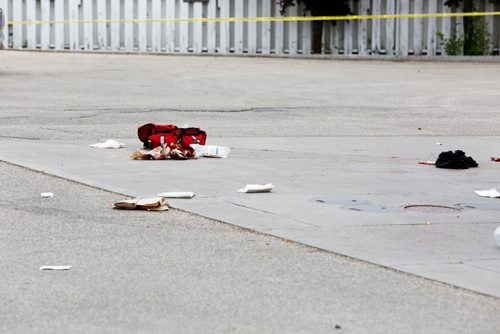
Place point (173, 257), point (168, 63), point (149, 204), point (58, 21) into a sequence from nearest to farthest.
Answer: point (173, 257) < point (149, 204) < point (168, 63) < point (58, 21)

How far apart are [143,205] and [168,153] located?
2907 millimetres

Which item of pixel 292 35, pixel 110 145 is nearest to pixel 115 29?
pixel 292 35

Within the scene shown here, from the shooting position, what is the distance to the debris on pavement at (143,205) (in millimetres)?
8492

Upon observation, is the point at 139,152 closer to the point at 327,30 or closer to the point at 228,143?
the point at 228,143

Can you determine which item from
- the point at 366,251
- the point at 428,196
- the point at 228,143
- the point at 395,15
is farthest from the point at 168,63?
the point at 366,251

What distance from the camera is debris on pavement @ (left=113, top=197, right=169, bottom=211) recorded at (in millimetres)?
8492

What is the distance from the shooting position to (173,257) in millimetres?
6820

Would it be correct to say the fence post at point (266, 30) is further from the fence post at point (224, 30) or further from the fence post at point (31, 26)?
the fence post at point (31, 26)

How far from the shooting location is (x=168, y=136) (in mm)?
11594

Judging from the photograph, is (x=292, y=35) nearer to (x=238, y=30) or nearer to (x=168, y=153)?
(x=238, y=30)

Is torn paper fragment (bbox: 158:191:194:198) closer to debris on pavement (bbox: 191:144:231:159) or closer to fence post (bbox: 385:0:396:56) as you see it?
debris on pavement (bbox: 191:144:231:159)

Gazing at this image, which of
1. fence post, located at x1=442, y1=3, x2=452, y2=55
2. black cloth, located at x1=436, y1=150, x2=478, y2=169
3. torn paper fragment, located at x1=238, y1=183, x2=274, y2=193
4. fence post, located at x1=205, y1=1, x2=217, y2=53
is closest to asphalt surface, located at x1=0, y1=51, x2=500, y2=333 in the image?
torn paper fragment, located at x1=238, y1=183, x2=274, y2=193

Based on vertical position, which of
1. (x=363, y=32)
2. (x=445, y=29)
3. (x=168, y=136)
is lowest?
(x=168, y=136)

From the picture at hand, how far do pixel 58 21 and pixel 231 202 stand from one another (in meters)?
27.2
